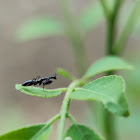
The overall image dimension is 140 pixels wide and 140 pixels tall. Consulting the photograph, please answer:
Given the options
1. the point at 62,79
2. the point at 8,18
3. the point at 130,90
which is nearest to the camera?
the point at 130,90

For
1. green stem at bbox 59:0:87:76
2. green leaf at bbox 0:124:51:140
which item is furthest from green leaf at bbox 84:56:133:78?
green stem at bbox 59:0:87:76

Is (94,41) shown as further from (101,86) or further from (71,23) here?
(101,86)

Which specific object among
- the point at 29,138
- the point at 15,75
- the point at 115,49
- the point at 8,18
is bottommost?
the point at 29,138

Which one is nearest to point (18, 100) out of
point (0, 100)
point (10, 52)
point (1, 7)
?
point (0, 100)

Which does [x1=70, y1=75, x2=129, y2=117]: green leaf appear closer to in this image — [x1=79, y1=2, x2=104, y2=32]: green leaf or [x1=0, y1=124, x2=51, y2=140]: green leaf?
[x1=0, y1=124, x2=51, y2=140]: green leaf

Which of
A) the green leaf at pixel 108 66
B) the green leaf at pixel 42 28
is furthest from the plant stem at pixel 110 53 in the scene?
the green leaf at pixel 42 28

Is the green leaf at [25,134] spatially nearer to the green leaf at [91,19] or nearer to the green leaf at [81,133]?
the green leaf at [81,133]

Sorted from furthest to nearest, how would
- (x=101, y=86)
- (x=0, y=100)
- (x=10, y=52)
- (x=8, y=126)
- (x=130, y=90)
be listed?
(x=10, y=52), (x=0, y=100), (x=8, y=126), (x=130, y=90), (x=101, y=86)

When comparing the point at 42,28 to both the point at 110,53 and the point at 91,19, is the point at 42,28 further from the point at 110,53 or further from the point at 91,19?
the point at 110,53
